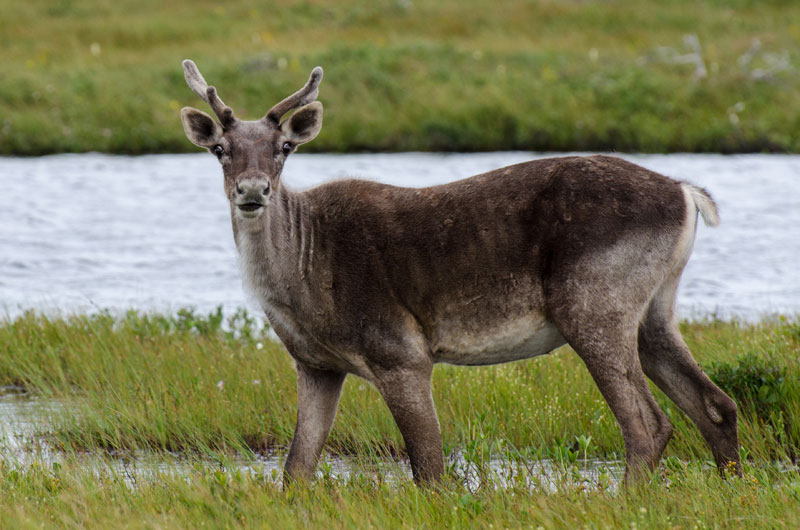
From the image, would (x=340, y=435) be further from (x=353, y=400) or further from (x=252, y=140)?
(x=252, y=140)

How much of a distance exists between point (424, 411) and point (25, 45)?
26.8 meters

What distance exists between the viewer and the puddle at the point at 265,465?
6.20 m

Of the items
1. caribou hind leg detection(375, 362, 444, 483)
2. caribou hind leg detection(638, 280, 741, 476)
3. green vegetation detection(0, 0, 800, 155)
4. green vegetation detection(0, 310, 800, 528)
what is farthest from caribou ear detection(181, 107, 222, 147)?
green vegetation detection(0, 0, 800, 155)

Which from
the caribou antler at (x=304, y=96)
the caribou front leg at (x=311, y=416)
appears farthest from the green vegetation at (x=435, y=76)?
the caribou front leg at (x=311, y=416)

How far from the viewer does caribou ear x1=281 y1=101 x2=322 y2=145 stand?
6285 mm

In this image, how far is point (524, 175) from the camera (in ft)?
21.4

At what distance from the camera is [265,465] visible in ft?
24.9

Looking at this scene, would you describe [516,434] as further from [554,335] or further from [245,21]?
[245,21]

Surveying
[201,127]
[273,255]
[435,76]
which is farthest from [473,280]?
[435,76]

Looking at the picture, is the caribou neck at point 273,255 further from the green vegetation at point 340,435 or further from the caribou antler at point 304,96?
the green vegetation at point 340,435

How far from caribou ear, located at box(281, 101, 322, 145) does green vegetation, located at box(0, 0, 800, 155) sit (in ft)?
59.1

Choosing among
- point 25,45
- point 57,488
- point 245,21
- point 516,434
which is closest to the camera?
point 57,488

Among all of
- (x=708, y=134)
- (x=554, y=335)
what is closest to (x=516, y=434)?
(x=554, y=335)

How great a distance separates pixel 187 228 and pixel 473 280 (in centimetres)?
1234
